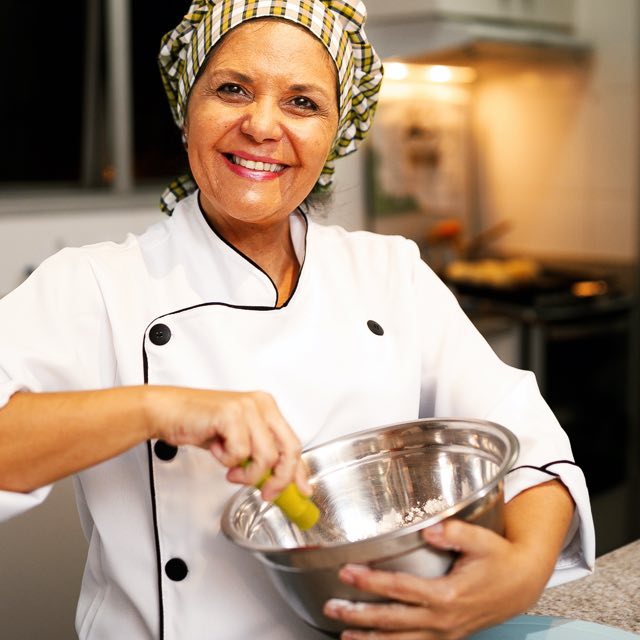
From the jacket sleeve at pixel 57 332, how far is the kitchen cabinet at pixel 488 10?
208cm

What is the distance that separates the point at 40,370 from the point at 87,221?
75.3 inches

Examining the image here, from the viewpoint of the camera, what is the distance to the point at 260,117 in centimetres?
98

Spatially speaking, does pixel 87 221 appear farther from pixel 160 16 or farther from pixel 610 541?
pixel 610 541

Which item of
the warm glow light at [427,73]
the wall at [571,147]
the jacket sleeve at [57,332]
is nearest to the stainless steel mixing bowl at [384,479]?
the jacket sleeve at [57,332]

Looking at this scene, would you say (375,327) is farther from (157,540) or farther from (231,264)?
(157,540)

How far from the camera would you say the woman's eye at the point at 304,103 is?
102cm

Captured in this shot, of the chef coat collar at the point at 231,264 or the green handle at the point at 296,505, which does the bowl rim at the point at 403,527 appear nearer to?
the green handle at the point at 296,505

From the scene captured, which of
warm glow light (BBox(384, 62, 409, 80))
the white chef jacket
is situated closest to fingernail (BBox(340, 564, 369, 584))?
the white chef jacket

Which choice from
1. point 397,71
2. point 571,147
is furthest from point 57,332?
point 571,147

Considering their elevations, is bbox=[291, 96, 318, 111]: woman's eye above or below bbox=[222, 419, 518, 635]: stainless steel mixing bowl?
above

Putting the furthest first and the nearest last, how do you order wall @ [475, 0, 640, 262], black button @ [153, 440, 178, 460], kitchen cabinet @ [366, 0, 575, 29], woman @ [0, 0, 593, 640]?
1. wall @ [475, 0, 640, 262]
2. kitchen cabinet @ [366, 0, 575, 29]
3. black button @ [153, 440, 178, 460]
4. woman @ [0, 0, 593, 640]

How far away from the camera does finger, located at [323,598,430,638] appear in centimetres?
75

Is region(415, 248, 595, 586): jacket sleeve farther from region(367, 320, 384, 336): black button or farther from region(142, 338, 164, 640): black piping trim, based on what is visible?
region(142, 338, 164, 640): black piping trim

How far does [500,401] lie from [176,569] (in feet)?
1.43
